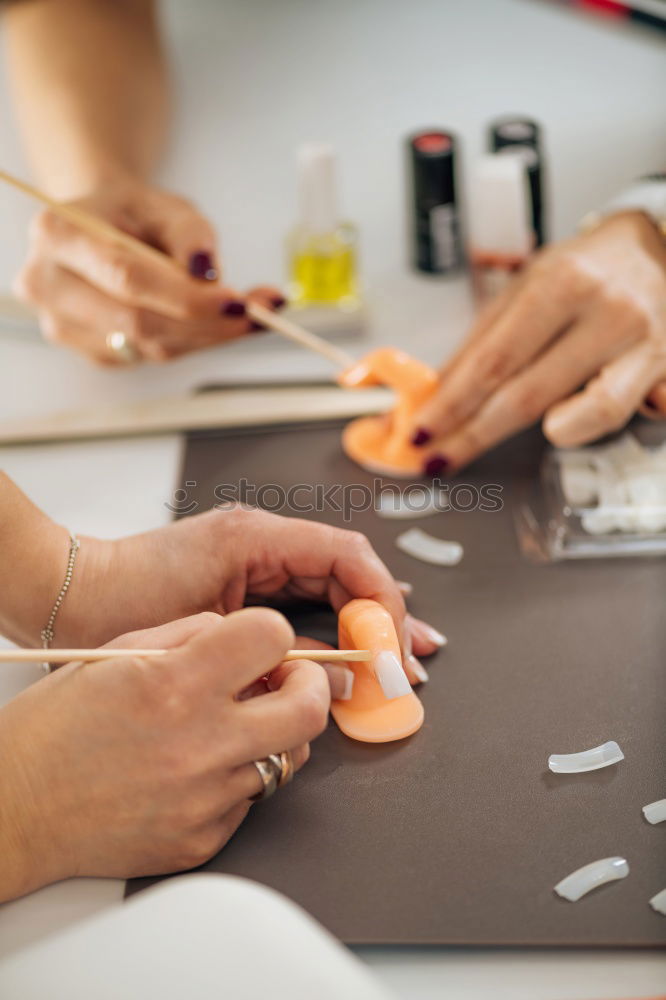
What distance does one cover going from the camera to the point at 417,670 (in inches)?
36.2

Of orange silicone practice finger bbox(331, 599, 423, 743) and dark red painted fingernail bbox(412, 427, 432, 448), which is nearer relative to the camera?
orange silicone practice finger bbox(331, 599, 423, 743)

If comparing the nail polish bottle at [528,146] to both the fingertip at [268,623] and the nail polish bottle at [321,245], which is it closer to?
the nail polish bottle at [321,245]

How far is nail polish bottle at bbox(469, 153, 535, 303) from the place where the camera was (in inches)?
54.5

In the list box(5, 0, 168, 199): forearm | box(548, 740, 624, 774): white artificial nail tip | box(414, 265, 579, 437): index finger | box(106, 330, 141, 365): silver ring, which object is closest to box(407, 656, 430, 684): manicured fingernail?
box(548, 740, 624, 774): white artificial nail tip

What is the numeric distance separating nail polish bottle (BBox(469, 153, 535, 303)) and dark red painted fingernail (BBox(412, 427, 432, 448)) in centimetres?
34

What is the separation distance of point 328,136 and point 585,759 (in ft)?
4.33

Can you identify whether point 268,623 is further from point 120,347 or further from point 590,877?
point 120,347

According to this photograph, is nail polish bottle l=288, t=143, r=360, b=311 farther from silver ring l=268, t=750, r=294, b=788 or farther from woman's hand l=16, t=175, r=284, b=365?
silver ring l=268, t=750, r=294, b=788

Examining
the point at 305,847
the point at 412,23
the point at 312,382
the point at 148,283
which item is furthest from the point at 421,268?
the point at 305,847

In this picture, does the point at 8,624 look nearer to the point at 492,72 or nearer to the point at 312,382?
the point at 312,382

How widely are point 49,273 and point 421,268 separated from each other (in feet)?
1.75

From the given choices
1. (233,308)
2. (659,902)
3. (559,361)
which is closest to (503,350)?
(559,361)

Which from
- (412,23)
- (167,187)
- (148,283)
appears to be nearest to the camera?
(148,283)

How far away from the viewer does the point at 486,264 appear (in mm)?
1470
